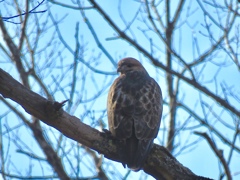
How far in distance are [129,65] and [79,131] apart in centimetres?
295

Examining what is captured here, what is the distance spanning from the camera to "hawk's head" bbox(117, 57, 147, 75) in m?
8.86

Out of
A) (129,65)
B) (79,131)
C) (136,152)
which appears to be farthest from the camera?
(129,65)

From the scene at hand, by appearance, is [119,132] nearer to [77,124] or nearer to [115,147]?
[115,147]

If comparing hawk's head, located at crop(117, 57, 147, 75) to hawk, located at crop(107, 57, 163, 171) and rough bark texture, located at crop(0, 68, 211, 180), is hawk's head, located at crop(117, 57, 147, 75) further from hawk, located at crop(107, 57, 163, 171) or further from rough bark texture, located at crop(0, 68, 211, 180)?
rough bark texture, located at crop(0, 68, 211, 180)

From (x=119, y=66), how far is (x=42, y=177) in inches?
73.5

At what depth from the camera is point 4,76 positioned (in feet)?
19.1

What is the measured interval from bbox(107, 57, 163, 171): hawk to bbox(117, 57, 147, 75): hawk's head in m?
1.08

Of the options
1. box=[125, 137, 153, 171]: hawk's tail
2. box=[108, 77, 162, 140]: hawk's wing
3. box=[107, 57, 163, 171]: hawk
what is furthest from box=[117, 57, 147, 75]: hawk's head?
box=[125, 137, 153, 171]: hawk's tail

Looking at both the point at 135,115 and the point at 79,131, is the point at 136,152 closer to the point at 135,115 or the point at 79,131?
the point at 135,115

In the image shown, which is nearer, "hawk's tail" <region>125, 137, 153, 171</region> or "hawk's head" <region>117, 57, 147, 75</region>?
"hawk's tail" <region>125, 137, 153, 171</region>

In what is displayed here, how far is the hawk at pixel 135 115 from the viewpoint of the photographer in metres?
6.62

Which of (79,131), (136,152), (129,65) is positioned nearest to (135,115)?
(136,152)

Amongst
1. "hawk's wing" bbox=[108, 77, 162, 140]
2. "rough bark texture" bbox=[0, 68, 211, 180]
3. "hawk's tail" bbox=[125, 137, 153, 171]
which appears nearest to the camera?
"rough bark texture" bbox=[0, 68, 211, 180]

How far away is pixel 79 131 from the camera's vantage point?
20.4 feet
